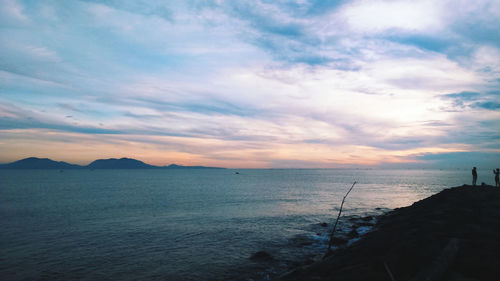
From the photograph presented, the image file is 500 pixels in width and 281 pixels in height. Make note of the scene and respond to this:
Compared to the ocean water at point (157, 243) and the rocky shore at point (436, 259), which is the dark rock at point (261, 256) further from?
the rocky shore at point (436, 259)

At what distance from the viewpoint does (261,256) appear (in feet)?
72.3

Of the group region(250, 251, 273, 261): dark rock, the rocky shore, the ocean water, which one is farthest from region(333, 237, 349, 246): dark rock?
the rocky shore

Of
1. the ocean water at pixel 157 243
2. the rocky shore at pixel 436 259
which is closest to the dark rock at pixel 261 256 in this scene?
the ocean water at pixel 157 243

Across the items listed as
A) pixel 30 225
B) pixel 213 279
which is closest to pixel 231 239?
pixel 213 279

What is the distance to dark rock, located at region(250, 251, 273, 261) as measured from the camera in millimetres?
21766

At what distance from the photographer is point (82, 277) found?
18328 mm

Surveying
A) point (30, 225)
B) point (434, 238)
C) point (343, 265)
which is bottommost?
point (30, 225)

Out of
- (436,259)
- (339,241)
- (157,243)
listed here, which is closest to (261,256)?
(339,241)

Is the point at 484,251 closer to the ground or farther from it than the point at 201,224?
→ farther from it

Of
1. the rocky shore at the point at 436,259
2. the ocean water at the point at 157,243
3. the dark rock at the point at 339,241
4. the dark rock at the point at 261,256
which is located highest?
the rocky shore at the point at 436,259

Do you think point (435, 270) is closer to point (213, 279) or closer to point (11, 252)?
point (213, 279)

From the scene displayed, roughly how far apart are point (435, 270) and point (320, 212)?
37996 mm

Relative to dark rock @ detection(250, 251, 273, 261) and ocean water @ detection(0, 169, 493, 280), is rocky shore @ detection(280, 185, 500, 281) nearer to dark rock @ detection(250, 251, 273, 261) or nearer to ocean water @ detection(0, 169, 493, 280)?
ocean water @ detection(0, 169, 493, 280)

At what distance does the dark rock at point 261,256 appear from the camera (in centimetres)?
2177
